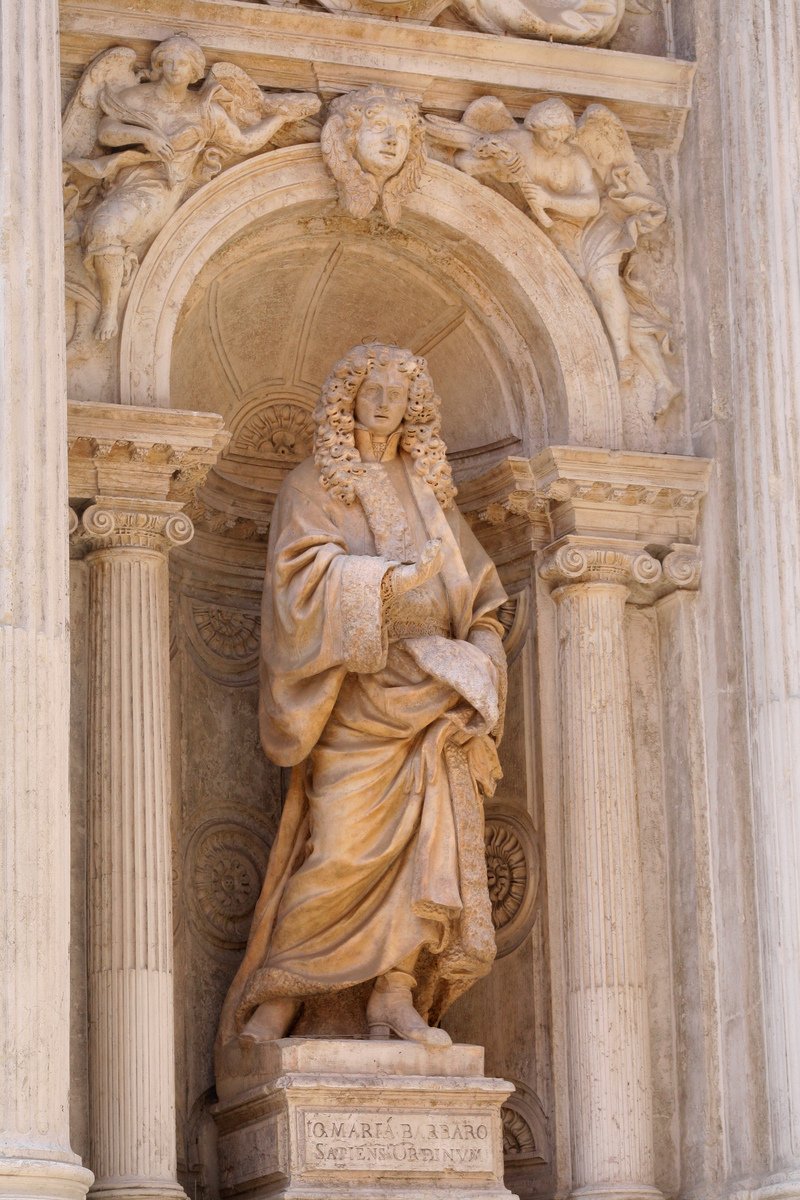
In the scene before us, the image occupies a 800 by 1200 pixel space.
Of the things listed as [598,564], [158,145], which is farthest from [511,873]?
[158,145]

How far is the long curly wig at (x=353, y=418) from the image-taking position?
12898mm

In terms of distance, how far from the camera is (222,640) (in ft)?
45.0

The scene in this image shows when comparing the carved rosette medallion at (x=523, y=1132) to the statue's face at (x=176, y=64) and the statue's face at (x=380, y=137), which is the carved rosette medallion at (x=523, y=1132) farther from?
the statue's face at (x=176, y=64)

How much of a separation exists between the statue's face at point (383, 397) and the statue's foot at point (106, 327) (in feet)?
3.81

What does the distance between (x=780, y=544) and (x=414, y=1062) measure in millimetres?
2829

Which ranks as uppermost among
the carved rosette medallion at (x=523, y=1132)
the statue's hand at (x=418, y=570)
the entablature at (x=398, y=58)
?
the entablature at (x=398, y=58)

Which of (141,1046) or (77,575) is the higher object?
(77,575)

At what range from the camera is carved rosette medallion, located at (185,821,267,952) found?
43.2ft

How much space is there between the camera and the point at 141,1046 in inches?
466

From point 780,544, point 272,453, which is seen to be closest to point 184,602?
point 272,453

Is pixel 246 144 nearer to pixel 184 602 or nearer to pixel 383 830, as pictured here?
pixel 184 602

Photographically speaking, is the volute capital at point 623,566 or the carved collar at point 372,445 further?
the volute capital at point 623,566

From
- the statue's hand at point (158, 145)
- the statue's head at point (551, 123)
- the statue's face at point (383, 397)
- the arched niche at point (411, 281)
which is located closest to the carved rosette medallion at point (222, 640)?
the arched niche at point (411, 281)

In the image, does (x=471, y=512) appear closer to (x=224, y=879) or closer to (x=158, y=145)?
(x=224, y=879)
